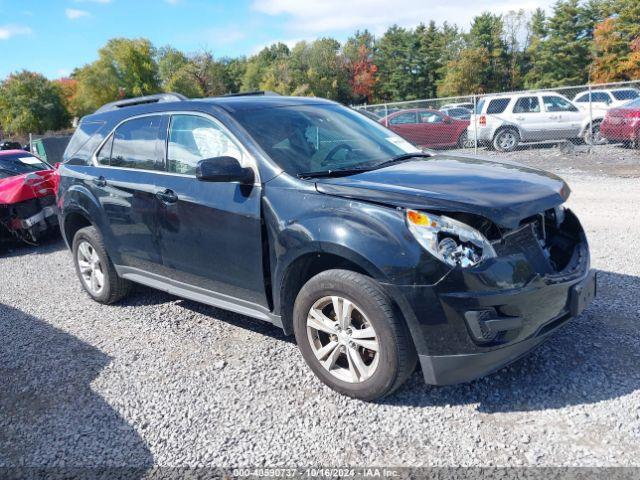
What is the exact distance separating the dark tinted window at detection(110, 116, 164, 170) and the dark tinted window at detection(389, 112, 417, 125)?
13967 mm

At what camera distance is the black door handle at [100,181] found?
186 inches

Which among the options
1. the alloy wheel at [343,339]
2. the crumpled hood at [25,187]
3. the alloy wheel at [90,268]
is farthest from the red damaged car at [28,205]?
the alloy wheel at [343,339]

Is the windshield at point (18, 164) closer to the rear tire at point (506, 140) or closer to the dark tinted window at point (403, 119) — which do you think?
the dark tinted window at point (403, 119)

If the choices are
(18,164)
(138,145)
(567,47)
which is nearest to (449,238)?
(138,145)

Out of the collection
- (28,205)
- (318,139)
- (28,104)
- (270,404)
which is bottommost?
(270,404)

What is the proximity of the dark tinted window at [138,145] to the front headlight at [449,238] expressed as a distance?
2319 millimetres

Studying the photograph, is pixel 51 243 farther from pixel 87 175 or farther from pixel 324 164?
pixel 324 164

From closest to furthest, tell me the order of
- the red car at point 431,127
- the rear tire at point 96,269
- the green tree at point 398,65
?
1. the rear tire at point 96,269
2. the red car at point 431,127
3. the green tree at point 398,65

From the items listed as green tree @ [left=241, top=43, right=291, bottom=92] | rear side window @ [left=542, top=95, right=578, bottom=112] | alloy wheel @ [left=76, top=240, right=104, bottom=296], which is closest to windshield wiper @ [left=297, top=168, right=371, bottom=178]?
alloy wheel @ [left=76, top=240, right=104, bottom=296]

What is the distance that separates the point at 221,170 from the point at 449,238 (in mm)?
1501

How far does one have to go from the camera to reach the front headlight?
2.80 m

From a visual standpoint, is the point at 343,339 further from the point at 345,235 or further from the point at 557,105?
the point at 557,105

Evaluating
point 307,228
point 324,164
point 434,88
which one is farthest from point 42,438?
point 434,88

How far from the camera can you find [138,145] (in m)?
4.57
